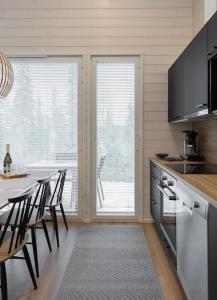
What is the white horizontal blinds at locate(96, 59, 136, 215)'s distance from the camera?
4352mm

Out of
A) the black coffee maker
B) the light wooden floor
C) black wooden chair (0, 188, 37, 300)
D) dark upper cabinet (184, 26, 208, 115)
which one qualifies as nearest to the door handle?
the light wooden floor

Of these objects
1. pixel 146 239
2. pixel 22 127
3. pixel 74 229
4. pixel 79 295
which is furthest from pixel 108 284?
pixel 22 127

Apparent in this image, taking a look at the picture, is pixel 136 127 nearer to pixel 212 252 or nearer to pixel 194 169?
pixel 194 169

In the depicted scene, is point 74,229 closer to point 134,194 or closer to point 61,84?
point 134,194

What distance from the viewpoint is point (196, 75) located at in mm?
2754

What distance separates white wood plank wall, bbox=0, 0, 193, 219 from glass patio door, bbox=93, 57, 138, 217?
0.63 feet

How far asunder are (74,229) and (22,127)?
5.50 feet

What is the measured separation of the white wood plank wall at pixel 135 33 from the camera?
4.29m

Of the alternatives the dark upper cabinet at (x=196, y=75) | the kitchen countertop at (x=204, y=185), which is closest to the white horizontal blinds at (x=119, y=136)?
the dark upper cabinet at (x=196, y=75)

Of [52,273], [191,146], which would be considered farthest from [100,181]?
[52,273]

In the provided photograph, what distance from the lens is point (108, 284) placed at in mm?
2525

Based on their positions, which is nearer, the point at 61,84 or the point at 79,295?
the point at 79,295

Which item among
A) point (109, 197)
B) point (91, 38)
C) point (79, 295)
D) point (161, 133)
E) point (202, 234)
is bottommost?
point (79, 295)

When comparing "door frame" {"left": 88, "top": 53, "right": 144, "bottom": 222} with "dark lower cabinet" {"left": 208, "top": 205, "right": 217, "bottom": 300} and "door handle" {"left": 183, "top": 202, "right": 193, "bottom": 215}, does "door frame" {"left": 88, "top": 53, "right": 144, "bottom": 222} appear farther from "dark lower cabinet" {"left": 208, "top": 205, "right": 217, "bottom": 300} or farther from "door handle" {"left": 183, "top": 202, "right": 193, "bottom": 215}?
"dark lower cabinet" {"left": 208, "top": 205, "right": 217, "bottom": 300}
